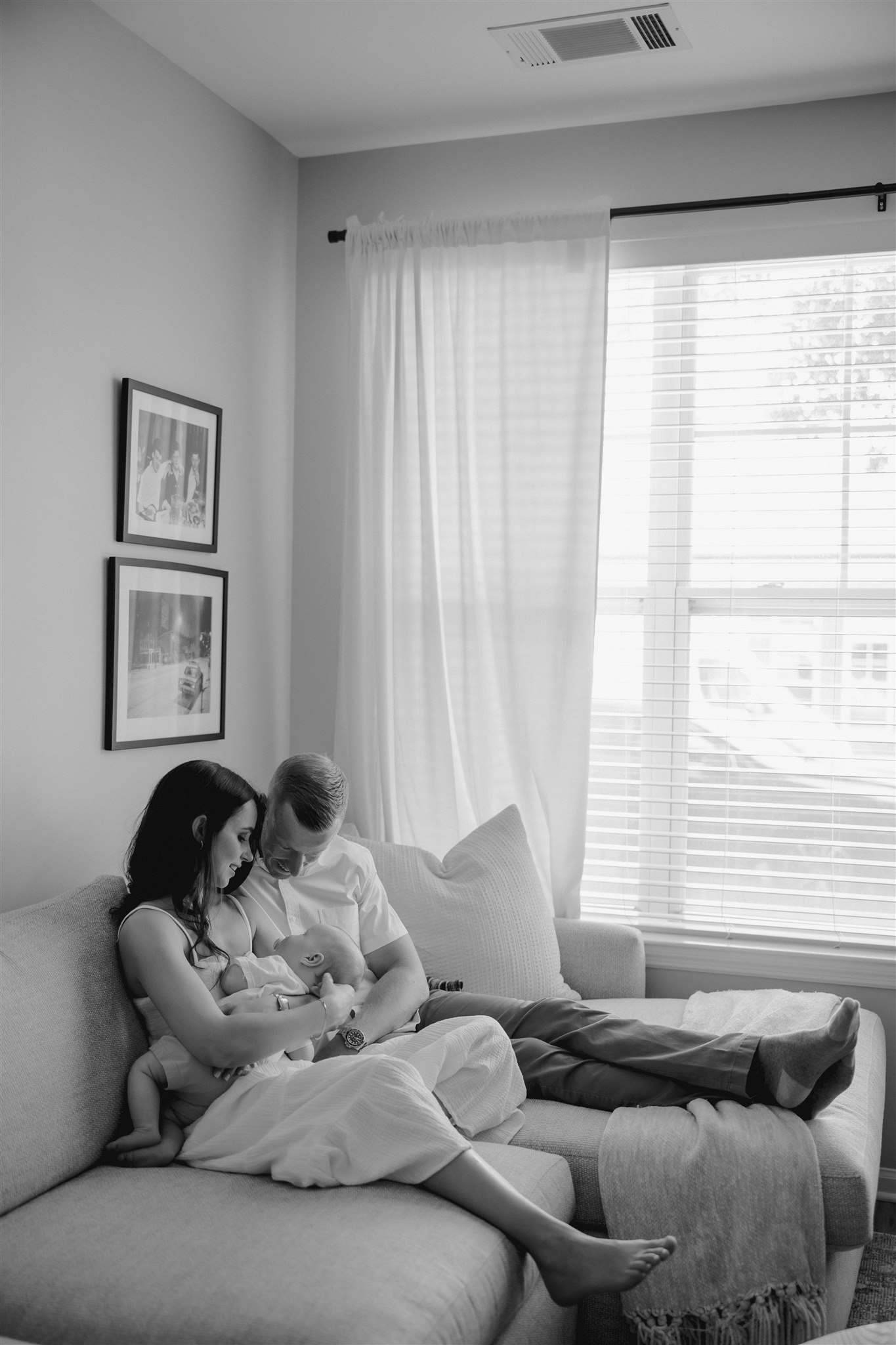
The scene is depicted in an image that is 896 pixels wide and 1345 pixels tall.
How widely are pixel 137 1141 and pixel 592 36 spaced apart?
2.66 meters

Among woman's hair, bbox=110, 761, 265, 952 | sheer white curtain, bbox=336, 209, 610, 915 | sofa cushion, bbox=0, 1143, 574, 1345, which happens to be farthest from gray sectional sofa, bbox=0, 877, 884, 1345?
sheer white curtain, bbox=336, 209, 610, 915

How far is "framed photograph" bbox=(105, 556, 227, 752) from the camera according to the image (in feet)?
9.29

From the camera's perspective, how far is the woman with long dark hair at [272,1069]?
1913 millimetres

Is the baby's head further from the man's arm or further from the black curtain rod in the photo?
the black curtain rod

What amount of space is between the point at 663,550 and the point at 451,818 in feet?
3.22

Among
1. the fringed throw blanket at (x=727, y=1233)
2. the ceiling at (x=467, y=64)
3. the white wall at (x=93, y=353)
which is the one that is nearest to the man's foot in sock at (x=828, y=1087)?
the fringed throw blanket at (x=727, y=1233)

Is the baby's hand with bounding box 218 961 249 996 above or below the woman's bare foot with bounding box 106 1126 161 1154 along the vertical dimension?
above

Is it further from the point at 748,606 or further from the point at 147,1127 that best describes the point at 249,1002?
the point at 748,606

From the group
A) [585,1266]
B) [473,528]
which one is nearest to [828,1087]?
[585,1266]

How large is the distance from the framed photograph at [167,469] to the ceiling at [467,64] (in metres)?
0.87

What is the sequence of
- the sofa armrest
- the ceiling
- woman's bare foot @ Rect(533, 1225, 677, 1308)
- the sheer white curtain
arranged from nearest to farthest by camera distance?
woman's bare foot @ Rect(533, 1225, 677, 1308), the ceiling, the sofa armrest, the sheer white curtain

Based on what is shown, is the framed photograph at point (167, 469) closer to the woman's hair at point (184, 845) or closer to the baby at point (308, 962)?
the woman's hair at point (184, 845)

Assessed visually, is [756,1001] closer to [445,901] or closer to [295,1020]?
[445,901]

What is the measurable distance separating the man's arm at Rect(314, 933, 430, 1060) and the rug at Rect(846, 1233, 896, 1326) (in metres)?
1.11
